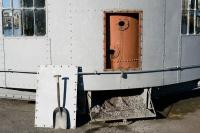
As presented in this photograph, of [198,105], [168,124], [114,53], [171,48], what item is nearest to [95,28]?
[114,53]

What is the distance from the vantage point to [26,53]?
9.17 meters

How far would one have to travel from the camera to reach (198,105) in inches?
419

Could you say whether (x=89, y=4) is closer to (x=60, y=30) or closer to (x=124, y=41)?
(x=60, y=30)

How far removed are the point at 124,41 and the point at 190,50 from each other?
193 cm

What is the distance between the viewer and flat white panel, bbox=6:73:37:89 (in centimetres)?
920

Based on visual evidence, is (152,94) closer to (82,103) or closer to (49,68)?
(82,103)

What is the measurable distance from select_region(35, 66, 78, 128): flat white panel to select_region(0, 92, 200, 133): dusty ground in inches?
10.1

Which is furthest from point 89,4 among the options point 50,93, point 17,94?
point 17,94

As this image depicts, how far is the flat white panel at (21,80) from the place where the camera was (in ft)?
30.2

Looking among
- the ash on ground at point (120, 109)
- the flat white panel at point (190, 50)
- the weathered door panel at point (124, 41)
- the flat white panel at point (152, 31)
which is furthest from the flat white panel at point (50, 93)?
the flat white panel at point (190, 50)

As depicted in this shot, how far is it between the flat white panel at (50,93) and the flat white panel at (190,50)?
277cm

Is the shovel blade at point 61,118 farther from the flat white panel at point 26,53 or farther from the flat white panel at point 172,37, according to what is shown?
the flat white panel at point 172,37

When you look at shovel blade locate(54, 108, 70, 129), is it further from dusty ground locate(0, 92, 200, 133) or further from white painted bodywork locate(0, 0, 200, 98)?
white painted bodywork locate(0, 0, 200, 98)

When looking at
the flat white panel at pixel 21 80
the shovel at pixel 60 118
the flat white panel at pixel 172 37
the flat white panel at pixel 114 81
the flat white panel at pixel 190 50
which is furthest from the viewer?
the flat white panel at pixel 190 50
